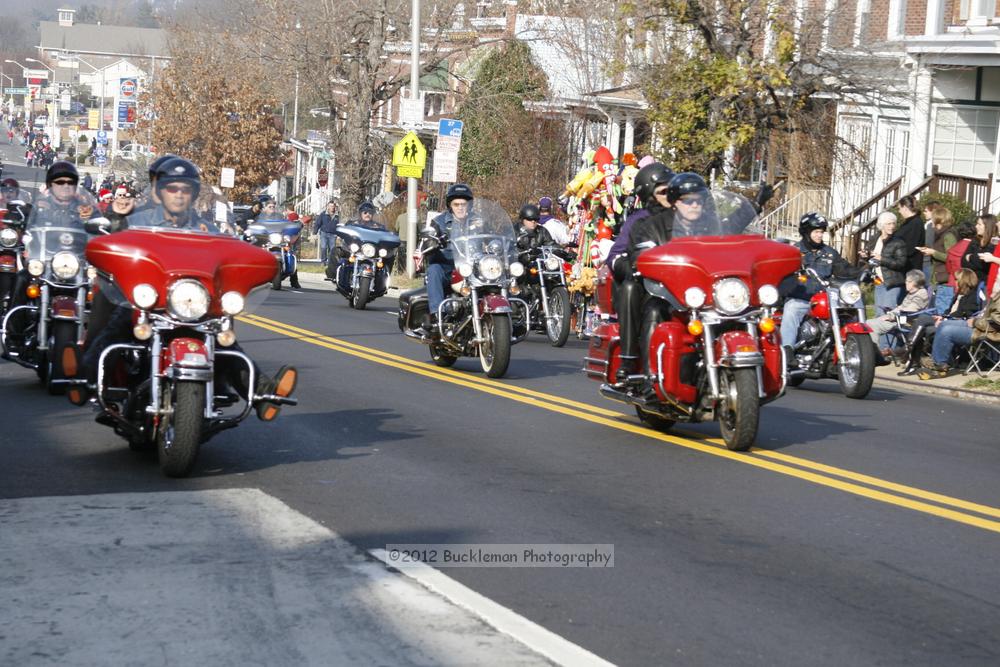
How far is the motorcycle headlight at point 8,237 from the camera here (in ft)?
47.0

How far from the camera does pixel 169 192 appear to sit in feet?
31.2

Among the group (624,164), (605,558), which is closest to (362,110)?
(624,164)

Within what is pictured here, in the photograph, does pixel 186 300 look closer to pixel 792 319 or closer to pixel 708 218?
pixel 708 218

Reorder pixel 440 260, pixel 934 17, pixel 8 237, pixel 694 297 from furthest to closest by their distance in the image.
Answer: pixel 934 17 → pixel 440 260 → pixel 8 237 → pixel 694 297

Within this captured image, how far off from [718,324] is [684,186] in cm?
109

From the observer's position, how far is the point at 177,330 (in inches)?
354

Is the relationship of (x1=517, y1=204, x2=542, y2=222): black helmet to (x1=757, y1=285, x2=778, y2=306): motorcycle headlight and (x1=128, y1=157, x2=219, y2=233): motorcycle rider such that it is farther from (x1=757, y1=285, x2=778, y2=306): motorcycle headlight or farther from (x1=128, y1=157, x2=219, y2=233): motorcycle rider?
(x1=128, y1=157, x2=219, y2=233): motorcycle rider

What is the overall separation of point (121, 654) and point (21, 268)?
858 centimetres

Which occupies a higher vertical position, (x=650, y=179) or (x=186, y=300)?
(x=650, y=179)

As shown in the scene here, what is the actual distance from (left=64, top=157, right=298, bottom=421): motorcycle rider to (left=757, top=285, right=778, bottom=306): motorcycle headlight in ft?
10.3

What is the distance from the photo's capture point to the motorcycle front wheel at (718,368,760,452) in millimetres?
10039

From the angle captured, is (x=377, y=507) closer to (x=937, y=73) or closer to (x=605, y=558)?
(x=605, y=558)

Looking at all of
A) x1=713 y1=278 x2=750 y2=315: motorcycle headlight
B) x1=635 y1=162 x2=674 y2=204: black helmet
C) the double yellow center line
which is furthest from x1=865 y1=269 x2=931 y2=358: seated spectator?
x1=713 y1=278 x2=750 y2=315: motorcycle headlight

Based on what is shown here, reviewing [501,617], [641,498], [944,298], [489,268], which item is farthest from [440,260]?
[501,617]
